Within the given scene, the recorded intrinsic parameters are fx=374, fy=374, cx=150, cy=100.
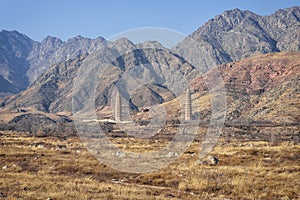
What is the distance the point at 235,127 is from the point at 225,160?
6166 cm

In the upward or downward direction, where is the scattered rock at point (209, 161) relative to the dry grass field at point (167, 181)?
upward

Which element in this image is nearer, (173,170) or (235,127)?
(173,170)

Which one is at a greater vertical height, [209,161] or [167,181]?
[209,161]

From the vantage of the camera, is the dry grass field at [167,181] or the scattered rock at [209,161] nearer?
the dry grass field at [167,181]

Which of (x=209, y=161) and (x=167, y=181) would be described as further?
(x=209, y=161)

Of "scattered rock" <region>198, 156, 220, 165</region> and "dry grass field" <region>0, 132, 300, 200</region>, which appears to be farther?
"scattered rock" <region>198, 156, 220, 165</region>

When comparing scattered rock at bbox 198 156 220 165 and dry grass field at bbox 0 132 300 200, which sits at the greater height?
scattered rock at bbox 198 156 220 165

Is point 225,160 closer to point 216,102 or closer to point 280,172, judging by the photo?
point 280,172

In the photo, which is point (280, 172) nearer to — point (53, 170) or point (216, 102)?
point (53, 170)

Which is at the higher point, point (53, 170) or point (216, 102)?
point (216, 102)

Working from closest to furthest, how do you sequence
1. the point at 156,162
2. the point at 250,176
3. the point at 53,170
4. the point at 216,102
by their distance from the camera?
the point at 250,176 → the point at 53,170 → the point at 156,162 → the point at 216,102

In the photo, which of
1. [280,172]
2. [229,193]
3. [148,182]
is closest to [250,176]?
[280,172]

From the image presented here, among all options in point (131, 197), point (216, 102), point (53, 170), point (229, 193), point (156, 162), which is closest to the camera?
point (131, 197)

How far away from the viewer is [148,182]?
27.2m
